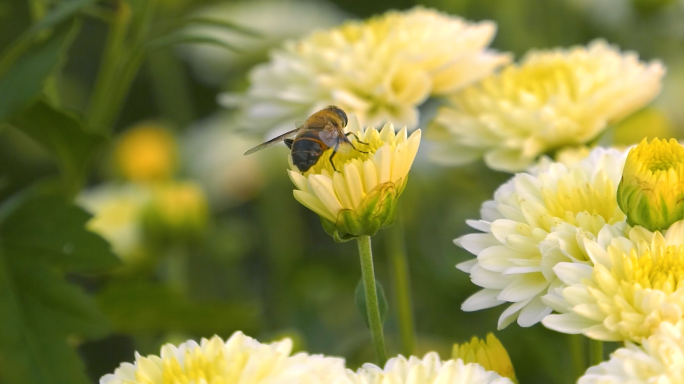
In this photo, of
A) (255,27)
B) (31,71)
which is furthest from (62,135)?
(255,27)

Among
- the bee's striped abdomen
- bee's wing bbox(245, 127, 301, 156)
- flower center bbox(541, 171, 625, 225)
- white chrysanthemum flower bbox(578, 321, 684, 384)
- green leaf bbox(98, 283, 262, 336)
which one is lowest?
white chrysanthemum flower bbox(578, 321, 684, 384)

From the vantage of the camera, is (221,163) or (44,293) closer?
(44,293)

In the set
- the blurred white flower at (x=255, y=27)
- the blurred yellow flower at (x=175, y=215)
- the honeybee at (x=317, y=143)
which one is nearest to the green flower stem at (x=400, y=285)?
A: the honeybee at (x=317, y=143)

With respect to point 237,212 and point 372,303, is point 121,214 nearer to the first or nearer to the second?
point 237,212

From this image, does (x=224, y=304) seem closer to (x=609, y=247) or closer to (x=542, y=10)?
(x=609, y=247)

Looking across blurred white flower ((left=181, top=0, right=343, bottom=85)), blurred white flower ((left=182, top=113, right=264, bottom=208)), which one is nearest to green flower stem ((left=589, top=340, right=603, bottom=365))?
blurred white flower ((left=182, top=113, right=264, bottom=208))

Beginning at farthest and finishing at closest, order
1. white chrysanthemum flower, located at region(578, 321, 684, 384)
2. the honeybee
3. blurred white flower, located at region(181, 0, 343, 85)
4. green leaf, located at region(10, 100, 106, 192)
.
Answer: blurred white flower, located at region(181, 0, 343, 85) → green leaf, located at region(10, 100, 106, 192) → the honeybee → white chrysanthemum flower, located at region(578, 321, 684, 384)

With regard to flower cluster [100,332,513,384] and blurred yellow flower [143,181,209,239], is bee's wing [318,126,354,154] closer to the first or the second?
flower cluster [100,332,513,384]

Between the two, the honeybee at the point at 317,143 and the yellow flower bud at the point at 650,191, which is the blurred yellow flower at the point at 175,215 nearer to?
the honeybee at the point at 317,143
